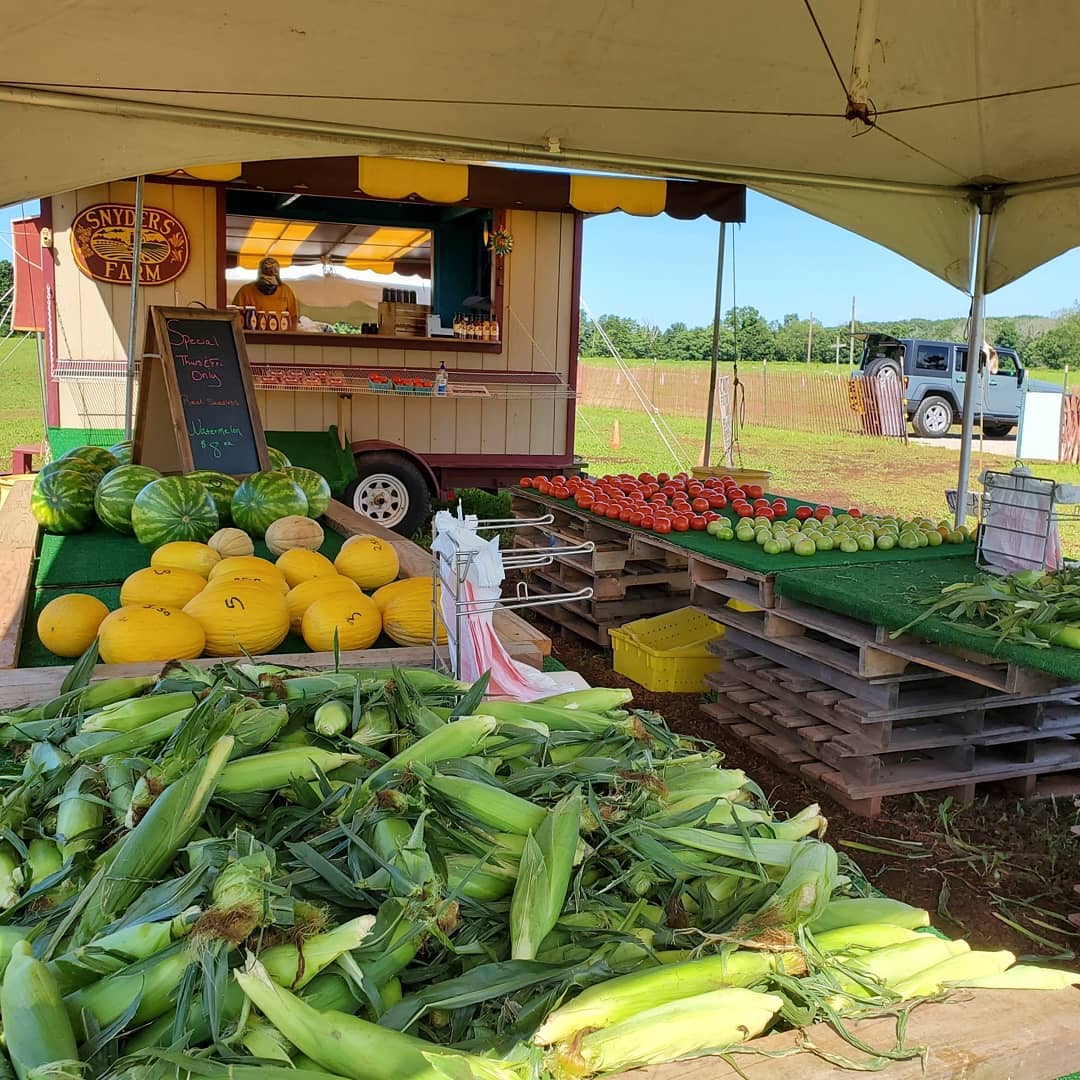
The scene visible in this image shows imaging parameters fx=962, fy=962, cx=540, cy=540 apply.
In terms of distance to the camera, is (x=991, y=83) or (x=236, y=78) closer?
(x=236, y=78)

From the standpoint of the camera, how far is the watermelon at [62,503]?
4320 millimetres

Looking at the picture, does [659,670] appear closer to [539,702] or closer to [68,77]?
[539,702]

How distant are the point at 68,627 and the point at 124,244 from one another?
755 centimetres

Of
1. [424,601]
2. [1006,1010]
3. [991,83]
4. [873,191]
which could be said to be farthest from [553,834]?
[873,191]

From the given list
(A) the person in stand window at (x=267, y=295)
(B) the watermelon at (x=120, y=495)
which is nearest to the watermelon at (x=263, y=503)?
(B) the watermelon at (x=120, y=495)

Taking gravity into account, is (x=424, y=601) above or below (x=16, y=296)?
below

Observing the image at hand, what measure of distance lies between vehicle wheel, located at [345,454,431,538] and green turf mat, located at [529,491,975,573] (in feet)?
14.7

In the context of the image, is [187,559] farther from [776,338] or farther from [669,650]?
[776,338]

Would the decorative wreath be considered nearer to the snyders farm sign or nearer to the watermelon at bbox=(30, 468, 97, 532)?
the snyders farm sign

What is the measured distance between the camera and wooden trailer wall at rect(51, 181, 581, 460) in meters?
9.17

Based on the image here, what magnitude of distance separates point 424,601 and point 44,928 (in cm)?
166

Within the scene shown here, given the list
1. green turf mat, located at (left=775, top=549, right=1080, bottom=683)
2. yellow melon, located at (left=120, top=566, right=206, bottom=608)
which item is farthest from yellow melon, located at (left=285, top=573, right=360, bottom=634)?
green turf mat, located at (left=775, top=549, right=1080, bottom=683)

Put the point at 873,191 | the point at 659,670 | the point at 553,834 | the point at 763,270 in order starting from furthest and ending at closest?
the point at 763,270 → the point at 873,191 → the point at 659,670 → the point at 553,834

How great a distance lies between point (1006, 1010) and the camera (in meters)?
1.24
